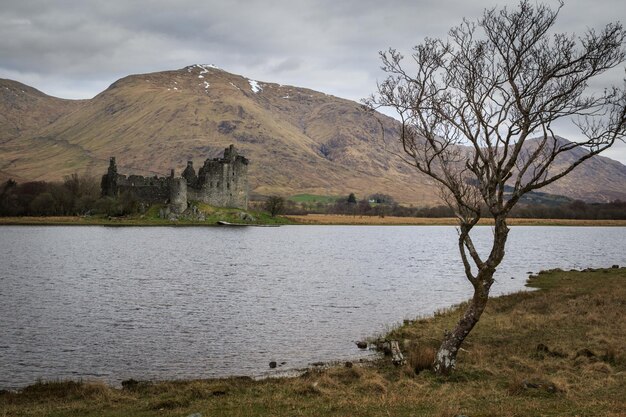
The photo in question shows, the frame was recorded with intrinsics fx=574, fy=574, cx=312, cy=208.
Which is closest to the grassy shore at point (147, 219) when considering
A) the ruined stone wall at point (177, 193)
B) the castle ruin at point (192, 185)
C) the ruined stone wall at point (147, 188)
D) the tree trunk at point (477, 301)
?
the ruined stone wall at point (177, 193)

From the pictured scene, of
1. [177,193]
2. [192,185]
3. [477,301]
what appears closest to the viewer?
[477,301]

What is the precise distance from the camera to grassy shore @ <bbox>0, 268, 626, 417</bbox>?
43.9 ft

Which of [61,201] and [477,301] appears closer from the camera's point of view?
[477,301]

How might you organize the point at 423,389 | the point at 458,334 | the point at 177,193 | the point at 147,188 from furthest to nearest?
1. the point at 147,188
2. the point at 177,193
3. the point at 458,334
4. the point at 423,389

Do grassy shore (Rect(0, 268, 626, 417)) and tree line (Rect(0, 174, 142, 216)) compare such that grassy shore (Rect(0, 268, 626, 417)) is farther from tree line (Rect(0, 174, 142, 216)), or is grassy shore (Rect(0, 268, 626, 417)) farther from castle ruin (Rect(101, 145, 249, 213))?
tree line (Rect(0, 174, 142, 216))

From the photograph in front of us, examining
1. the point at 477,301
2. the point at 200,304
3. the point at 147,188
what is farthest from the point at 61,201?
the point at 477,301

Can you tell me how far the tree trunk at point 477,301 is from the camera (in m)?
16.4

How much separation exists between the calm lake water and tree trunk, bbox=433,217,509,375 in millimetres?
6261

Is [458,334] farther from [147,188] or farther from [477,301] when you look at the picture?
[147,188]

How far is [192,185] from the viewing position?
122 m

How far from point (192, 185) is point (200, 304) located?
8936 cm

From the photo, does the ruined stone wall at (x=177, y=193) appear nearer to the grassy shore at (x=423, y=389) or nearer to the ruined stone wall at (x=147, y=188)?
the ruined stone wall at (x=147, y=188)

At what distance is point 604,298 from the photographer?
29.7 metres

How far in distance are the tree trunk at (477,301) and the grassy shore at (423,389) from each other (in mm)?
455
